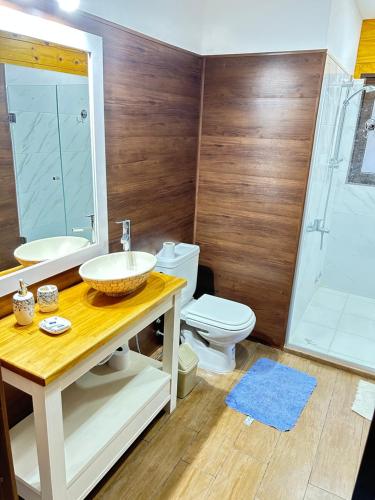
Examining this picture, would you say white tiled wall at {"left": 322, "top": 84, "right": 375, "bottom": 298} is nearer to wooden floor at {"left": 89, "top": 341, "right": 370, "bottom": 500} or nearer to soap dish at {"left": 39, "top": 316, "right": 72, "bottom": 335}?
wooden floor at {"left": 89, "top": 341, "right": 370, "bottom": 500}

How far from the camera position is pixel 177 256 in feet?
8.34

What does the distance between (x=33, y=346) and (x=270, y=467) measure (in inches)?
52.0

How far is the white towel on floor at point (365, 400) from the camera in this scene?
2283 mm

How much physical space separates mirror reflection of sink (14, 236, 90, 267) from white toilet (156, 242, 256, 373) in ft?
2.15

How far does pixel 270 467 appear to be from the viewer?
1.90 metres

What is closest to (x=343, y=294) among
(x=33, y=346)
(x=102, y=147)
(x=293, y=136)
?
(x=293, y=136)

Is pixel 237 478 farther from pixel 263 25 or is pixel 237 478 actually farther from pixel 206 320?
pixel 263 25

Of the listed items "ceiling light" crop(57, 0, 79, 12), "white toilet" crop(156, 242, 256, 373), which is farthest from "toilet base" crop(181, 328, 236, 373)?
"ceiling light" crop(57, 0, 79, 12)

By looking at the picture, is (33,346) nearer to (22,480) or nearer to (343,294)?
(22,480)

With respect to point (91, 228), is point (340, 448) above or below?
below

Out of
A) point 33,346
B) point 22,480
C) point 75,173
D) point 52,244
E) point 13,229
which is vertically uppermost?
point 75,173

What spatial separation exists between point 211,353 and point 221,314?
31cm

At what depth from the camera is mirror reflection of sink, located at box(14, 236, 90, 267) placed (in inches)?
65.2

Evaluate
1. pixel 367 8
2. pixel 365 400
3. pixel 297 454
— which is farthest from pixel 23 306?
pixel 367 8
